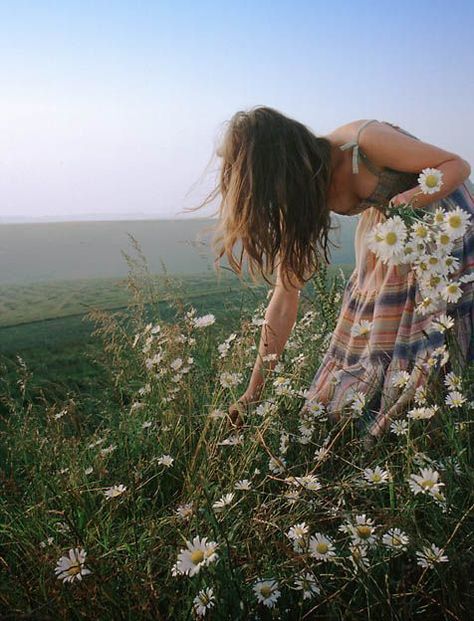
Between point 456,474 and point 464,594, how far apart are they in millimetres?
314

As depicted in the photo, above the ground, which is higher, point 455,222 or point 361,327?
point 455,222

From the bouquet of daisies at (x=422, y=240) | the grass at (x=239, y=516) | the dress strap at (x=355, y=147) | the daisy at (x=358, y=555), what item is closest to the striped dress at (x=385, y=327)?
the dress strap at (x=355, y=147)

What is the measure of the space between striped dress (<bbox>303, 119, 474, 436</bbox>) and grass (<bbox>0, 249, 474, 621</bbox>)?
0.13 meters

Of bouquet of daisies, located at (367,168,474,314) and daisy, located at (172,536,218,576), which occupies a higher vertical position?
bouquet of daisies, located at (367,168,474,314)

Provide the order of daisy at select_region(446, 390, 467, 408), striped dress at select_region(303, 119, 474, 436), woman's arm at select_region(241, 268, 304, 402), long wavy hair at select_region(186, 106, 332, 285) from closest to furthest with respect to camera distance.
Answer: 1. daisy at select_region(446, 390, 467, 408)
2. striped dress at select_region(303, 119, 474, 436)
3. long wavy hair at select_region(186, 106, 332, 285)
4. woman's arm at select_region(241, 268, 304, 402)

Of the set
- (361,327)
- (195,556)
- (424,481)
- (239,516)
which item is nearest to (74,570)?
(195,556)

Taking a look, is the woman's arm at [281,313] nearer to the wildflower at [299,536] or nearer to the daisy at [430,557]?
the wildflower at [299,536]

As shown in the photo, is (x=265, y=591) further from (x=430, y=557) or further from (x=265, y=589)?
(x=430, y=557)

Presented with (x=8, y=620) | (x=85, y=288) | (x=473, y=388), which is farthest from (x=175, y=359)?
(x=85, y=288)

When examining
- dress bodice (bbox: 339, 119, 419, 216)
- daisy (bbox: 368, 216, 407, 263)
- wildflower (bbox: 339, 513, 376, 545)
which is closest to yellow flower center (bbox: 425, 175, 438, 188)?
daisy (bbox: 368, 216, 407, 263)

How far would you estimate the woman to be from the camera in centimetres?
222

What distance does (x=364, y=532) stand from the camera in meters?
1.25

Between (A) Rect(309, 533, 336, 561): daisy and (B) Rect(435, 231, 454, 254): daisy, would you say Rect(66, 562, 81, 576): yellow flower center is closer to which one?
(A) Rect(309, 533, 336, 561): daisy

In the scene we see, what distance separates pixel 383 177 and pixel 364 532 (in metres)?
1.49
